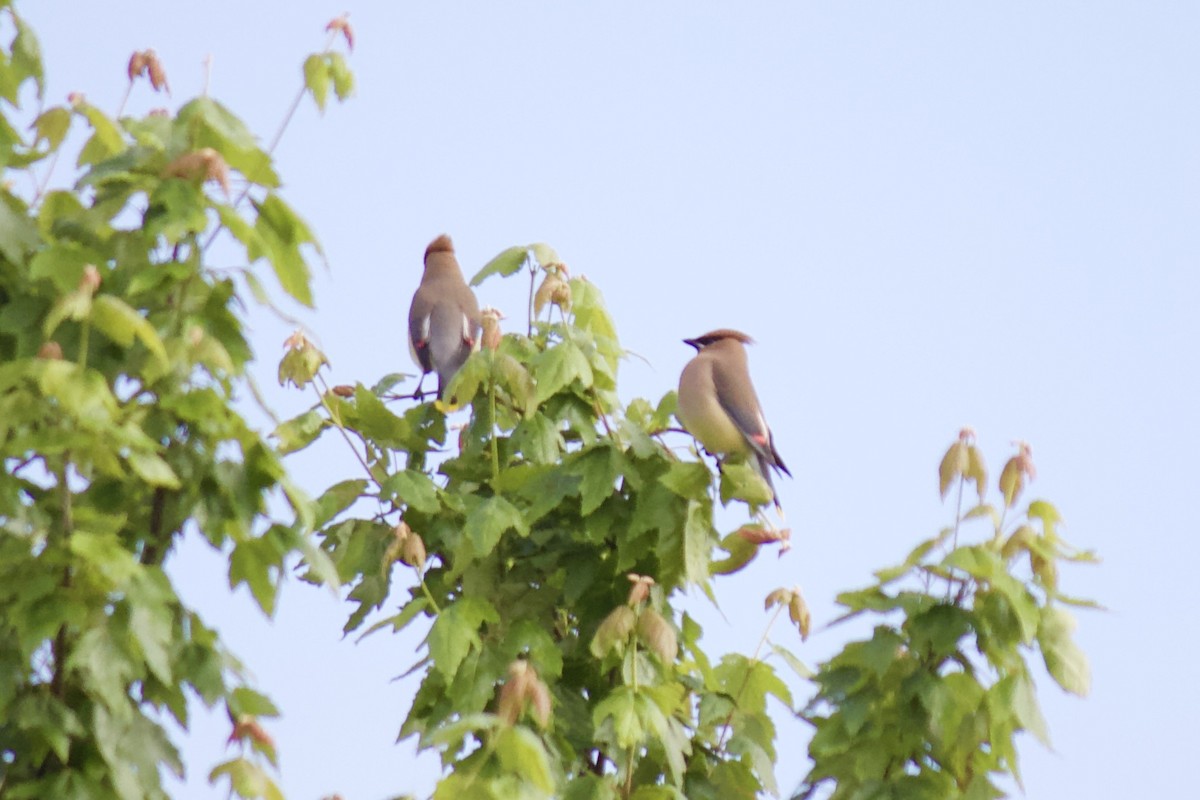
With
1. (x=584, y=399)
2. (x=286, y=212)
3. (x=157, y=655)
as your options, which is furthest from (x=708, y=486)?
(x=157, y=655)

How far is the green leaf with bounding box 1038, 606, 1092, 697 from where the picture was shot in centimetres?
405

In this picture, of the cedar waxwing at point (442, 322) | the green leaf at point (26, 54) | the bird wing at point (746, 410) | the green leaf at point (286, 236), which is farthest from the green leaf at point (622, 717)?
the cedar waxwing at point (442, 322)

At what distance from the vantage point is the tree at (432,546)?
2.75m

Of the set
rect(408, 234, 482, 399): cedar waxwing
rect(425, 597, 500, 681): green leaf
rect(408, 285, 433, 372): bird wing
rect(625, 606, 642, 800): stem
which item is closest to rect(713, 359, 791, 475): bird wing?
rect(625, 606, 642, 800): stem

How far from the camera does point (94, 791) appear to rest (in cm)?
280

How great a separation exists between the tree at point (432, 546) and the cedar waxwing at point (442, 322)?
6.69ft

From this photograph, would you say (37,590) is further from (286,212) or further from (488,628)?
(488,628)

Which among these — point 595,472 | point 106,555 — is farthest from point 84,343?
point 595,472

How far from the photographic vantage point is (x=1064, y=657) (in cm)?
406

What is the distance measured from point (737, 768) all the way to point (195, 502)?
2024 mm

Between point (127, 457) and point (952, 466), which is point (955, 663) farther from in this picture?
point (127, 457)

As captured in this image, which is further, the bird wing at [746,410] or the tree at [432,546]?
the bird wing at [746,410]

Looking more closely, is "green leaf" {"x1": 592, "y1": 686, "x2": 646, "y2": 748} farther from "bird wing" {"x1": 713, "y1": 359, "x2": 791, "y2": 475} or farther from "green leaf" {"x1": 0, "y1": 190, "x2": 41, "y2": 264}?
"green leaf" {"x1": 0, "y1": 190, "x2": 41, "y2": 264}

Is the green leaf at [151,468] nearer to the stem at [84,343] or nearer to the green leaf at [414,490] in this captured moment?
the stem at [84,343]
